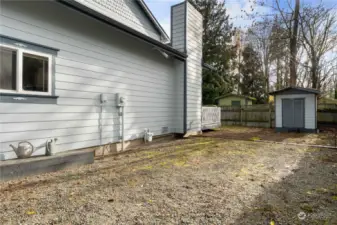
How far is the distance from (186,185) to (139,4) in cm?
687

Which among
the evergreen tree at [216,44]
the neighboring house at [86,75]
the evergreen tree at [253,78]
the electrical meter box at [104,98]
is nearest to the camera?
the neighboring house at [86,75]

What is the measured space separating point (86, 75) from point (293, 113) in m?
9.79

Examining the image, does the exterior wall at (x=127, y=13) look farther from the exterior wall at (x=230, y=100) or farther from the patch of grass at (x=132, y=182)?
the exterior wall at (x=230, y=100)

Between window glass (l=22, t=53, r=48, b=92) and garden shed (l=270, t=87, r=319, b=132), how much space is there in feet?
33.9

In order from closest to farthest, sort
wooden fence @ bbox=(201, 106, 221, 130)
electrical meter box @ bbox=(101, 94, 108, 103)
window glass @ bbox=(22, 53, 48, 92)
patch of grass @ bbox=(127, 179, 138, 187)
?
patch of grass @ bbox=(127, 179, 138, 187)
window glass @ bbox=(22, 53, 48, 92)
electrical meter box @ bbox=(101, 94, 108, 103)
wooden fence @ bbox=(201, 106, 221, 130)

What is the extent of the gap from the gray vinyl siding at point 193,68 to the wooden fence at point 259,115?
19.5 ft

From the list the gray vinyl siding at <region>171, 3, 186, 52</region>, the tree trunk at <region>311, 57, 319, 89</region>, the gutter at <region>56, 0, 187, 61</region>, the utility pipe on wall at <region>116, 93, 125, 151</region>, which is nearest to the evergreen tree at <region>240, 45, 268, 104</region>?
the tree trunk at <region>311, 57, 319, 89</region>

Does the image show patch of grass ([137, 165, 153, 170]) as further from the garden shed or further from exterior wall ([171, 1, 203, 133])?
the garden shed

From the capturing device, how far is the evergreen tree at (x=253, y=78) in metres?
23.2

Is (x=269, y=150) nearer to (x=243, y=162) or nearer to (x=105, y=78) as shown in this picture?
(x=243, y=162)

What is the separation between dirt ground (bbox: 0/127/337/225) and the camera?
2238mm

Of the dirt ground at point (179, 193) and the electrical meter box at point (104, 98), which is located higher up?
the electrical meter box at point (104, 98)

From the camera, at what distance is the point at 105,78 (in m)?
5.27

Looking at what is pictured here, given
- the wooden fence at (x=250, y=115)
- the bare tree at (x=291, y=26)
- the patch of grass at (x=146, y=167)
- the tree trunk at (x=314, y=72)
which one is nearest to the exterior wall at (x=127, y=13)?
the patch of grass at (x=146, y=167)
